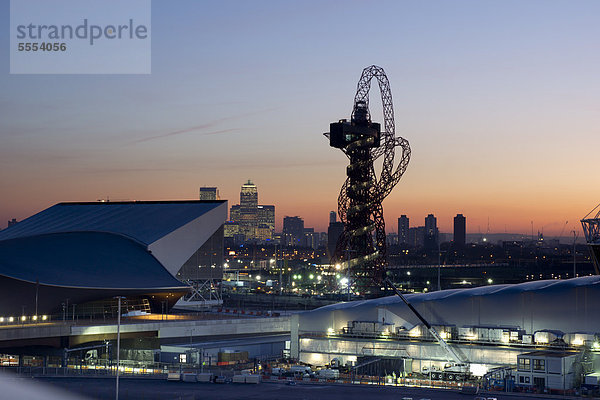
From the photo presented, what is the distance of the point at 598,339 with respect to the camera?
7312 cm

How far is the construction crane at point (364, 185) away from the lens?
6284 inches

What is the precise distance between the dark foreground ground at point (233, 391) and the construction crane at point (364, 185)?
3654 inches

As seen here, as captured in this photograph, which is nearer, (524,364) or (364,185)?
(524,364)

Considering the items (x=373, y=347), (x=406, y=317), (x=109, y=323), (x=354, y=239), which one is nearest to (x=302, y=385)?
(x=373, y=347)

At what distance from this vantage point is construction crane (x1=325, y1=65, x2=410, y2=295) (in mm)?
159625

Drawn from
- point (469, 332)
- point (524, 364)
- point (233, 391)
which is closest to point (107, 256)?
point (233, 391)

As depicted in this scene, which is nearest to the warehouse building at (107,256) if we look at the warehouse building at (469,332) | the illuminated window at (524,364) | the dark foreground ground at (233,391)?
the warehouse building at (469,332)

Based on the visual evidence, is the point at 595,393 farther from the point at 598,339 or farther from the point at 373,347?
the point at 373,347

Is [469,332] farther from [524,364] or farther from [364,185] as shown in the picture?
[364,185]

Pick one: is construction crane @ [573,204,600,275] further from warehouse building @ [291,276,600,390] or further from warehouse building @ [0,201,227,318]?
warehouse building @ [0,201,227,318]

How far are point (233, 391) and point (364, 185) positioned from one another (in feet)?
328

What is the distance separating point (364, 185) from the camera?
160m

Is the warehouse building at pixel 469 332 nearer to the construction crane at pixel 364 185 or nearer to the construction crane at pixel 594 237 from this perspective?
the construction crane at pixel 594 237

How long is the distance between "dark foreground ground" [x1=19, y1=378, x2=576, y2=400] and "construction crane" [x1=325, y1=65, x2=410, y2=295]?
92.8 metres
